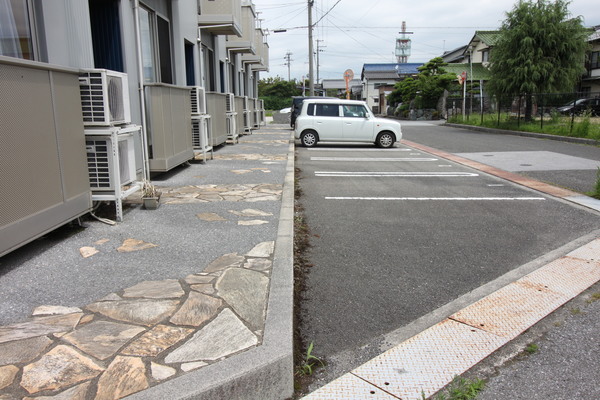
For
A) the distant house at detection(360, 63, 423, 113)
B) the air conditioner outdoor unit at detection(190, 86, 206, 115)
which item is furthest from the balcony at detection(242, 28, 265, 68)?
the distant house at detection(360, 63, 423, 113)

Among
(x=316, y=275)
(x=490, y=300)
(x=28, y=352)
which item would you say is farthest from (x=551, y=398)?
(x=28, y=352)

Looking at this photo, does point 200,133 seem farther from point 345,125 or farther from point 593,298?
point 593,298

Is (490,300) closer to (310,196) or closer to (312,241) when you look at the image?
(312,241)

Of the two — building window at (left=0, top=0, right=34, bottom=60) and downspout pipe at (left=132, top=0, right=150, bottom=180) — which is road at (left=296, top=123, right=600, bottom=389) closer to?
downspout pipe at (left=132, top=0, right=150, bottom=180)

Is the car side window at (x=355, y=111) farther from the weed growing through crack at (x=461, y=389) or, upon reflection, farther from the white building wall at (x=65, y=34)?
the weed growing through crack at (x=461, y=389)

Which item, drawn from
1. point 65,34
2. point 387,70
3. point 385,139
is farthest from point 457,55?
point 65,34

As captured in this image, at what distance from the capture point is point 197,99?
36.3 feet

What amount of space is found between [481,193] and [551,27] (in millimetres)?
Answer: 18463

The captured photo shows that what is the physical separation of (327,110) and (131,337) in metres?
14.1

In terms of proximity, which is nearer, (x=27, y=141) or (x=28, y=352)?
(x=28, y=352)

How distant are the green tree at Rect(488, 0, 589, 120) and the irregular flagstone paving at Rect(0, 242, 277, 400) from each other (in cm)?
2284

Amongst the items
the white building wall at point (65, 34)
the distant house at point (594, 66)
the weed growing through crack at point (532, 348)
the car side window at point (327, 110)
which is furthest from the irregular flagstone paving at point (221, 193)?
the distant house at point (594, 66)

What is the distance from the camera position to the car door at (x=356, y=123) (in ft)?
52.9

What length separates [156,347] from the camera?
2869 millimetres
